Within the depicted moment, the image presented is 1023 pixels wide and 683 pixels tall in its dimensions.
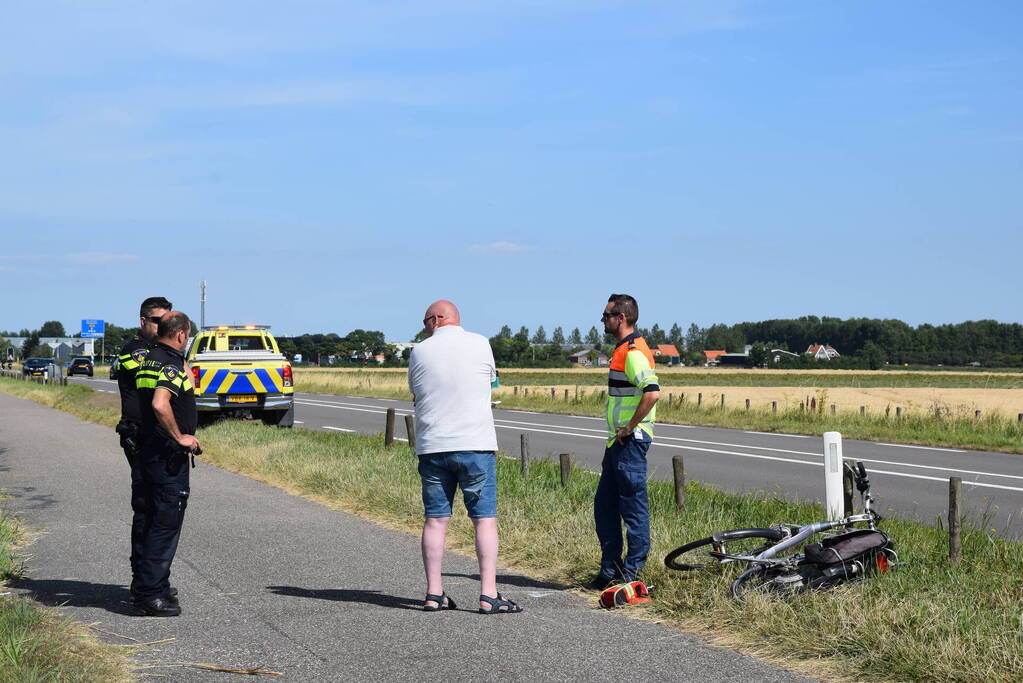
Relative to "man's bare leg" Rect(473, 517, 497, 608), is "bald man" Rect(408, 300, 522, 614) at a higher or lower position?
higher

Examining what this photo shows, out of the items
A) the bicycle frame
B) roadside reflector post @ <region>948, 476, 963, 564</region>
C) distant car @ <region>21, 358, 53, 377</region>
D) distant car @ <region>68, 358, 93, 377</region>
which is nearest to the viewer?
the bicycle frame

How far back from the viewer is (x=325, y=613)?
664cm

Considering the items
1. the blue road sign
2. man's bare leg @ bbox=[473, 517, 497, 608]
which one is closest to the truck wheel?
man's bare leg @ bbox=[473, 517, 497, 608]

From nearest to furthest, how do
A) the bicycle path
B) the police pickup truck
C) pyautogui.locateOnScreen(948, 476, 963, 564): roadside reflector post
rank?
the bicycle path
pyautogui.locateOnScreen(948, 476, 963, 564): roadside reflector post
the police pickup truck

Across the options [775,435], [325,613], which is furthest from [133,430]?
[775,435]

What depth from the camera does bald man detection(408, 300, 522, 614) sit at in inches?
261

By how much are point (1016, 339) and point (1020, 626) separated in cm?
19639

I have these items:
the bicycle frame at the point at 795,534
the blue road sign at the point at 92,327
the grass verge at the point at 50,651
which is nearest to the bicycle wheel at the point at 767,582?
the bicycle frame at the point at 795,534

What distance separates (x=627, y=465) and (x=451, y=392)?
1308 mm

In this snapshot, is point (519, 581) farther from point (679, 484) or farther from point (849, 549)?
point (679, 484)

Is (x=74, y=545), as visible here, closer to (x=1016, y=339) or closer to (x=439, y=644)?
(x=439, y=644)

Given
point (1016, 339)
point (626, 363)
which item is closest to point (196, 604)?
point (626, 363)

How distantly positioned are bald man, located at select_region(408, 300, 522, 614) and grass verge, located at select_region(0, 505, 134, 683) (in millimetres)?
1908

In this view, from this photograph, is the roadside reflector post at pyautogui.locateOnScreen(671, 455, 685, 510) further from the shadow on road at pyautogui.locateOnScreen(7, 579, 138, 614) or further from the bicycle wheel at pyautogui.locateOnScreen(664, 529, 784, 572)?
the shadow on road at pyautogui.locateOnScreen(7, 579, 138, 614)
